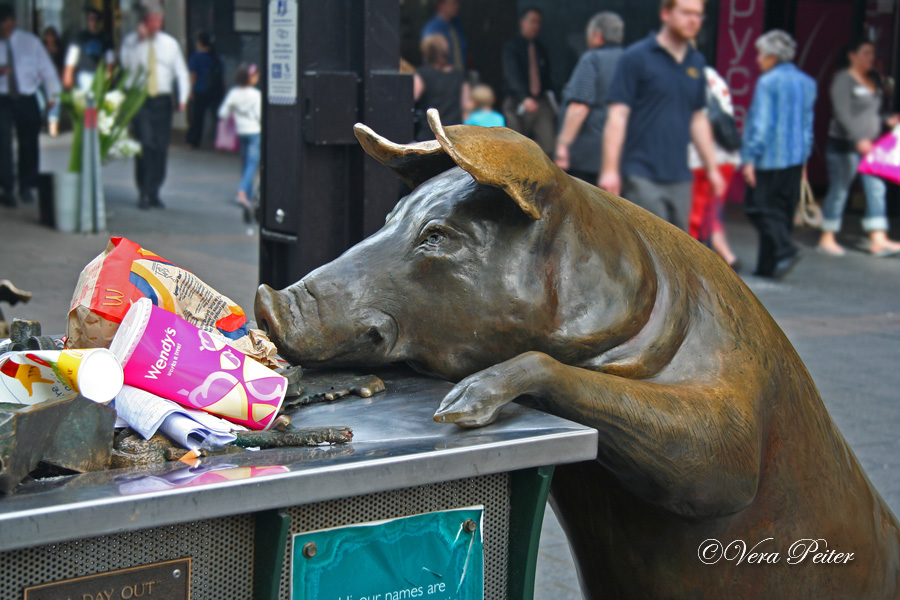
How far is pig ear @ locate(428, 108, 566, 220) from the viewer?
6.18 ft

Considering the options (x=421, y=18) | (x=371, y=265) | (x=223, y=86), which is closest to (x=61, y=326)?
(x=371, y=265)

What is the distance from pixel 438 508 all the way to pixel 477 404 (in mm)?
204

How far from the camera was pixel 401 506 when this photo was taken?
72.5 inches

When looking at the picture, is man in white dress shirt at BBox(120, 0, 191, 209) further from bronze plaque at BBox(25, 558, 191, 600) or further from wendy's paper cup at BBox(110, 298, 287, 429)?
bronze plaque at BBox(25, 558, 191, 600)

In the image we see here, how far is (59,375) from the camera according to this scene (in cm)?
179

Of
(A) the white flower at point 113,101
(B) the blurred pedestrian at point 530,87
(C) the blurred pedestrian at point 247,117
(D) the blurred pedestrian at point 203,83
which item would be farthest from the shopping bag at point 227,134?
(D) the blurred pedestrian at point 203,83

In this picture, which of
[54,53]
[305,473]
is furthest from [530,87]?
[54,53]

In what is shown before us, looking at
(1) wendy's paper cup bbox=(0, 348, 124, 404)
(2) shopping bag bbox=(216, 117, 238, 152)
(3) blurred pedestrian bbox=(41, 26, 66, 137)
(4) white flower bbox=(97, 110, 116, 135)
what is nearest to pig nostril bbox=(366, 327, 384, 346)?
(1) wendy's paper cup bbox=(0, 348, 124, 404)

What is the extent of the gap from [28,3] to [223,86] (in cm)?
401

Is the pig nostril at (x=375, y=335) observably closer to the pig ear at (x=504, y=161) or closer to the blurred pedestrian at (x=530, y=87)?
the pig ear at (x=504, y=161)

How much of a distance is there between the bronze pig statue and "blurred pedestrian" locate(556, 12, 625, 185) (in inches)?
261

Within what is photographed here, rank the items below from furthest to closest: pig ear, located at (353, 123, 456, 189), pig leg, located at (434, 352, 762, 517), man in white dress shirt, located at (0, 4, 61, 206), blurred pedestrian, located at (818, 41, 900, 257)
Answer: man in white dress shirt, located at (0, 4, 61, 206) → blurred pedestrian, located at (818, 41, 900, 257) → pig ear, located at (353, 123, 456, 189) → pig leg, located at (434, 352, 762, 517)

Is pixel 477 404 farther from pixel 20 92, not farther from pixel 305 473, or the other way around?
pixel 20 92

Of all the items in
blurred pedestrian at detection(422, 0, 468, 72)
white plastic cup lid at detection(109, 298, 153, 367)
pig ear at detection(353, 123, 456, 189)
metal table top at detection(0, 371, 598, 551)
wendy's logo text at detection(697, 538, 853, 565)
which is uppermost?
blurred pedestrian at detection(422, 0, 468, 72)
